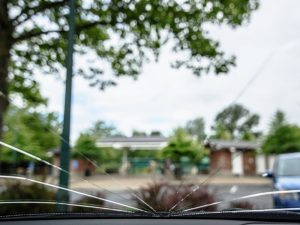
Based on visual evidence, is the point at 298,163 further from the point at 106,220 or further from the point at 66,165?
A: the point at 106,220

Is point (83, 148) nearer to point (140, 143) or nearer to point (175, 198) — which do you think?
point (175, 198)

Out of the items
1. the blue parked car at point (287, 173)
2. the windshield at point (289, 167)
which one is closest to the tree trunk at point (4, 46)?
the blue parked car at point (287, 173)

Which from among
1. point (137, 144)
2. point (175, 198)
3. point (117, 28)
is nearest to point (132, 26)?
point (117, 28)

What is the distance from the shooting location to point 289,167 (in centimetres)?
957

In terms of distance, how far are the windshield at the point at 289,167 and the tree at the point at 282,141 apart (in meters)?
19.3

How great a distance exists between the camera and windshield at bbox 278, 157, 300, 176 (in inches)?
367

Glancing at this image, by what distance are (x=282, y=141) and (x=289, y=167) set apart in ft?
73.3

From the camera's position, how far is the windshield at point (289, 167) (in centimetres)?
931

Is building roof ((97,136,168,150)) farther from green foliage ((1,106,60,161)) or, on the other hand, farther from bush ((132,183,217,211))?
bush ((132,183,217,211))

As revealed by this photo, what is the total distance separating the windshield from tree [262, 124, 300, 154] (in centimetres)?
1930

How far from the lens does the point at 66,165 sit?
602 centimetres

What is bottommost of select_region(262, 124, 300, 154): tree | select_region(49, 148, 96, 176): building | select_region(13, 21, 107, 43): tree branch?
select_region(49, 148, 96, 176): building

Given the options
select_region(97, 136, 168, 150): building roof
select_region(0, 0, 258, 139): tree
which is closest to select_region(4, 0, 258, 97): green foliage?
select_region(0, 0, 258, 139): tree

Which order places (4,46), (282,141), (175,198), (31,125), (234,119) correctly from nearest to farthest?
(175,198), (234,119), (31,125), (4,46), (282,141)
